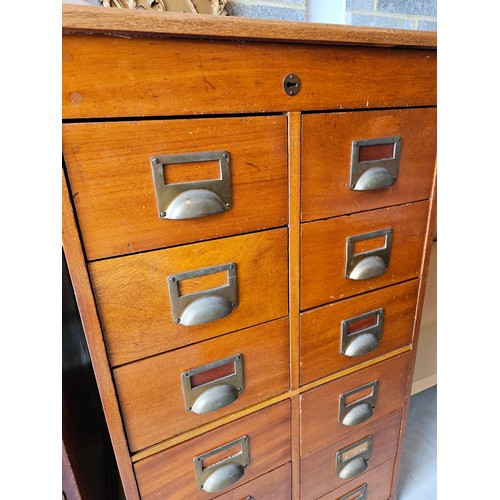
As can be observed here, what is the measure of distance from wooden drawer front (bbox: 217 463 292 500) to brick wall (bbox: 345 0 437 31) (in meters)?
1.23

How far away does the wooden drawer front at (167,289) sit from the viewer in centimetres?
53

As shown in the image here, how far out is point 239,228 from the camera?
1.90 feet

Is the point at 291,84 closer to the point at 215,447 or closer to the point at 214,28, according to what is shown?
the point at 214,28

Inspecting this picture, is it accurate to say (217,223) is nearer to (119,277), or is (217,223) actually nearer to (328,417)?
(119,277)

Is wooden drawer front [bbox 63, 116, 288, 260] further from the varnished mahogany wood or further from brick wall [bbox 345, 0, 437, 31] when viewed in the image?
brick wall [bbox 345, 0, 437, 31]

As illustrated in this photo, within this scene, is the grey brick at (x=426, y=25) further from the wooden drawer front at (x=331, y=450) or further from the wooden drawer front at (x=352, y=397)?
the wooden drawer front at (x=331, y=450)

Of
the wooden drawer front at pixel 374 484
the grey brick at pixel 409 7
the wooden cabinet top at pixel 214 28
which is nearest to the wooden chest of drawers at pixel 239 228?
the wooden cabinet top at pixel 214 28

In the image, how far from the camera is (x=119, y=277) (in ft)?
1.72

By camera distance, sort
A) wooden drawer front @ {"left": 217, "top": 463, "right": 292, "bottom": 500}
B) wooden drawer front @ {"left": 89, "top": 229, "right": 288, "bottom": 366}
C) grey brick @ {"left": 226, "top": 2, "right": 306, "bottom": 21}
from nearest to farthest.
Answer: wooden drawer front @ {"left": 89, "top": 229, "right": 288, "bottom": 366}
wooden drawer front @ {"left": 217, "top": 463, "right": 292, "bottom": 500}
grey brick @ {"left": 226, "top": 2, "right": 306, "bottom": 21}

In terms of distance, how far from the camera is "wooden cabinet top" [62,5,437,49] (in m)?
0.40

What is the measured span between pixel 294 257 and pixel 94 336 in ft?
1.17

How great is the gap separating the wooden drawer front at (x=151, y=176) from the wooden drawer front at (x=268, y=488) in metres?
0.59

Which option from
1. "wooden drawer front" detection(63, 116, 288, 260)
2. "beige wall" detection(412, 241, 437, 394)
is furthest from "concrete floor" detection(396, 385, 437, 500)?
"wooden drawer front" detection(63, 116, 288, 260)
